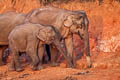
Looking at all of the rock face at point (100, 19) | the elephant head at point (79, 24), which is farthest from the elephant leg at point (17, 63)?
the rock face at point (100, 19)

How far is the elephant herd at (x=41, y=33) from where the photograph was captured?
380 inches

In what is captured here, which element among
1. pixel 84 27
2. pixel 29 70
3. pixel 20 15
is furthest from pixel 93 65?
pixel 20 15

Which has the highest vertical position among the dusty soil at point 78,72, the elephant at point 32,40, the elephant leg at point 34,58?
the elephant at point 32,40

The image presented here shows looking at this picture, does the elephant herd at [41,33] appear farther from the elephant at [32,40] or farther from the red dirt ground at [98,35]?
the red dirt ground at [98,35]

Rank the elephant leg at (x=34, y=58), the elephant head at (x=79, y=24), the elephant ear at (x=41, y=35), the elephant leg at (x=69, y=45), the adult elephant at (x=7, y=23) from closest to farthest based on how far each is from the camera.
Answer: the elephant leg at (x=34, y=58)
the elephant ear at (x=41, y=35)
the elephant head at (x=79, y=24)
the elephant leg at (x=69, y=45)
the adult elephant at (x=7, y=23)

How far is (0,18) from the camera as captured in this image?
37.1 ft

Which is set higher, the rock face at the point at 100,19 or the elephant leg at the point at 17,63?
the rock face at the point at 100,19

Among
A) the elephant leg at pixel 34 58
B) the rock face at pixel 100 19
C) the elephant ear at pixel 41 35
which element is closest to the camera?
the elephant leg at pixel 34 58

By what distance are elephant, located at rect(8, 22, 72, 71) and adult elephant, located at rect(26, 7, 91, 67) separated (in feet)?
2.07

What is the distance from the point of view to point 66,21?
10.4 meters

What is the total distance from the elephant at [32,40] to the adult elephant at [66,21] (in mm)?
632

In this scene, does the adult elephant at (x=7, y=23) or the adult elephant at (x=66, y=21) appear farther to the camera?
the adult elephant at (x=7, y=23)

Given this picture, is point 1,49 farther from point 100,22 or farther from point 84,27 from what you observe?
point 100,22

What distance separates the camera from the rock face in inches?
512
